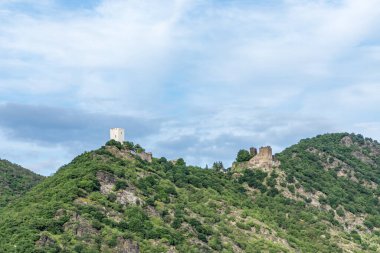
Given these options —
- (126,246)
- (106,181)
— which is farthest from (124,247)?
(106,181)

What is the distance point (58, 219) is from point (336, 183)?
3609 inches

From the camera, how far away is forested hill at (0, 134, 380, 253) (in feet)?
413

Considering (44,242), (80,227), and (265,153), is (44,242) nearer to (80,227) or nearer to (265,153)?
(80,227)

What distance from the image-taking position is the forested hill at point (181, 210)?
12588cm

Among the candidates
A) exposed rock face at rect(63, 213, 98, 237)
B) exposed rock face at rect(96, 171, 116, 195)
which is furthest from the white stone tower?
exposed rock face at rect(63, 213, 98, 237)

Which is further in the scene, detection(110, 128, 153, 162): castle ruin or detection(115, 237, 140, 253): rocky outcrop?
detection(110, 128, 153, 162): castle ruin

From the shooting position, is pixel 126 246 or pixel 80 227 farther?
pixel 80 227

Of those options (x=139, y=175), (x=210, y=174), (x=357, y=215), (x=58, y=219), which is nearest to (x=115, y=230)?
(x=58, y=219)

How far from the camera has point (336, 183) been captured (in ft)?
652

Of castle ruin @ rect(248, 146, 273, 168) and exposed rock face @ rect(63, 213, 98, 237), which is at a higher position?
castle ruin @ rect(248, 146, 273, 168)

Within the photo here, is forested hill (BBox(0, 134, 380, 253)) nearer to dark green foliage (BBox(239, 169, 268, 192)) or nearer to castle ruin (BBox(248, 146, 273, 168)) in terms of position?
dark green foliage (BBox(239, 169, 268, 192))

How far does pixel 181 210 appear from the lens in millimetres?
148000

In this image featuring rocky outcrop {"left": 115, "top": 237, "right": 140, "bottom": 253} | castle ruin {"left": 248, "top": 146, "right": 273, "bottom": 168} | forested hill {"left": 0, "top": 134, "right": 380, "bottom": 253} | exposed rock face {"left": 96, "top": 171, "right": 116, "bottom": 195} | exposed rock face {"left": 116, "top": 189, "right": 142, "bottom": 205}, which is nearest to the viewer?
rocky outcrop {"left": 115, "top": 237, "right": 140, "bottom": 253}

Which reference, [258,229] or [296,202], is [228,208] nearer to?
[258,229]
